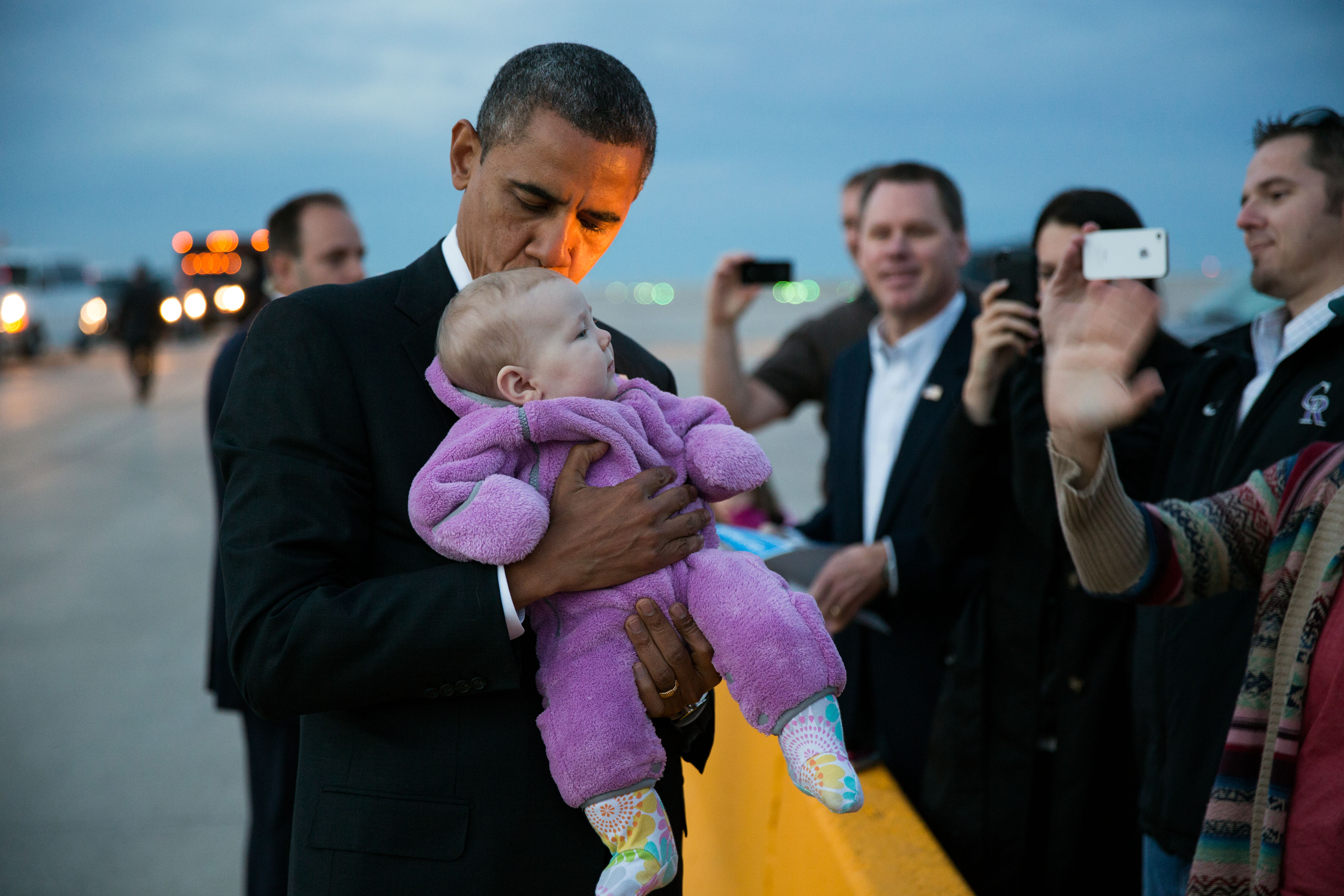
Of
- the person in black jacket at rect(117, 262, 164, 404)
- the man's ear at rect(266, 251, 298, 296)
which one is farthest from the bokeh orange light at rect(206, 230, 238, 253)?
the man's ear at rect(266, 251, 298, 296)

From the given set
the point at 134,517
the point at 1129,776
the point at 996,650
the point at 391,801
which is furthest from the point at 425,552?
the point at 134,517

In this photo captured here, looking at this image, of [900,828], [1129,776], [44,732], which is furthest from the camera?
[44,732]

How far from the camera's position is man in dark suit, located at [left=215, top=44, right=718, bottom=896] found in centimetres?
160

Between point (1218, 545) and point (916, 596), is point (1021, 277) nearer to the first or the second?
point (916, 596)

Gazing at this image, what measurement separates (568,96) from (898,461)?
2.41 metres

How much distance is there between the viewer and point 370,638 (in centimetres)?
157

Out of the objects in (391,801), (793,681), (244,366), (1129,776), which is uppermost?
(244,366)

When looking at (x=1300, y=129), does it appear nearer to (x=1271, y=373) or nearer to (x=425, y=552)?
(x=1271, y=373)

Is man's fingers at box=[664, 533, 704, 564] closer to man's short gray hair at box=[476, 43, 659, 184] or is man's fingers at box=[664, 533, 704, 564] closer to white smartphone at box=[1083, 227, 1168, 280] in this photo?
man's short gray hair at box=[476, 43, 659, 184]

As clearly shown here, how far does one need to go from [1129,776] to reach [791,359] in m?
2.77

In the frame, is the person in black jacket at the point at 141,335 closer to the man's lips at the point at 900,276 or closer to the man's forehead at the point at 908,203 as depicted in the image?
the man's forehead at the point at 908,203

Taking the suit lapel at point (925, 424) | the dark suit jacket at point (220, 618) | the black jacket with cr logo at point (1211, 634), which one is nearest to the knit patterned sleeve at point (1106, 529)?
the black jacket with cr logo at point (1211, 634)

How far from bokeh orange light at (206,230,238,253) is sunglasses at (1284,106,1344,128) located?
2857 cm

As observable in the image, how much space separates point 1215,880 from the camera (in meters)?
1.94
